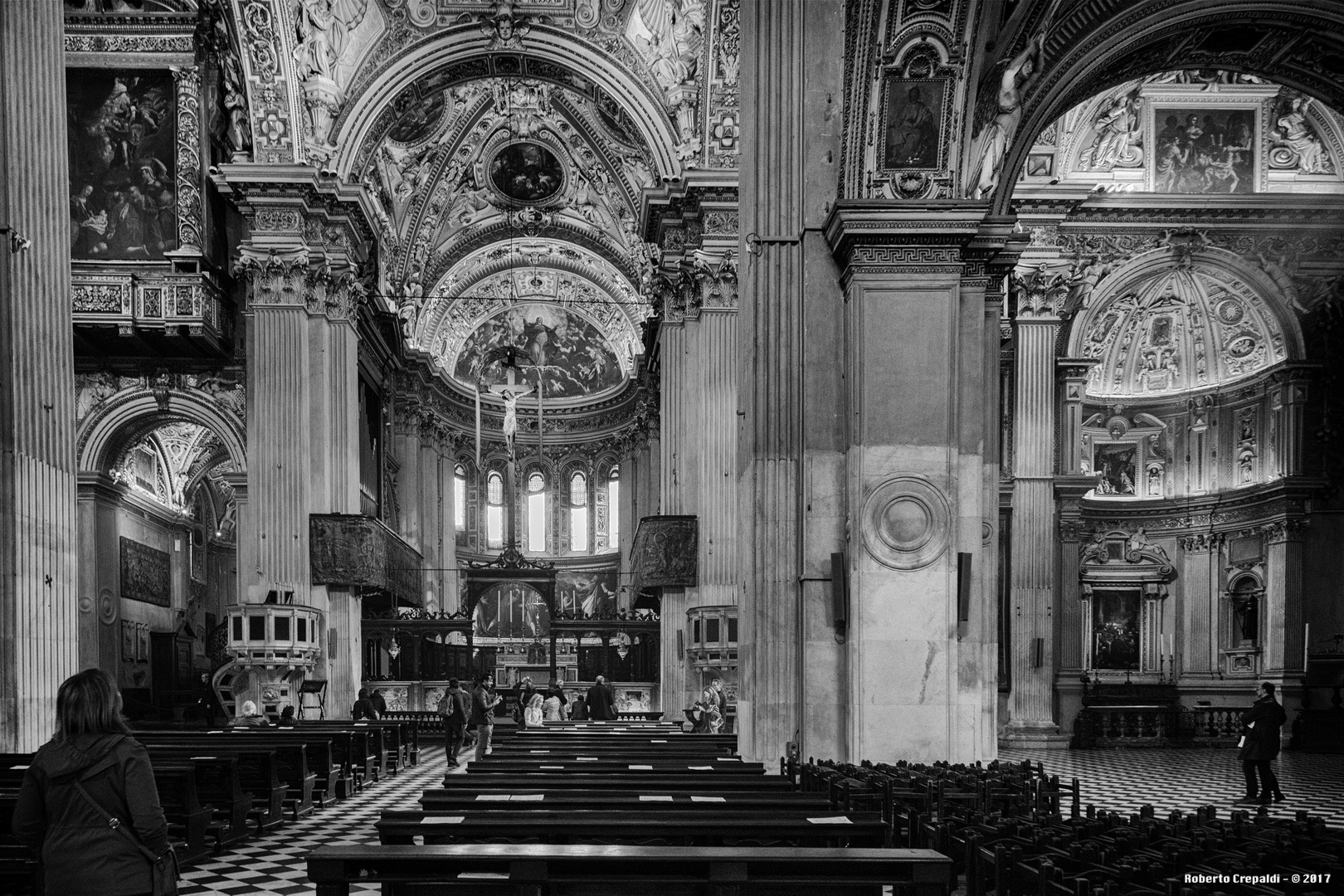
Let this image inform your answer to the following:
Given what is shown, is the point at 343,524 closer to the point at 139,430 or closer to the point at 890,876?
the point at 139,430

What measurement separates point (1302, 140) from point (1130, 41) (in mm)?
13811

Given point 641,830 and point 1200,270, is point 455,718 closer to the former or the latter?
point 641,830

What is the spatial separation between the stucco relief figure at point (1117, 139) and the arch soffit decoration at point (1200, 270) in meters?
2.07

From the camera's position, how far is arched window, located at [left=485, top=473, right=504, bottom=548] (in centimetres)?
4425

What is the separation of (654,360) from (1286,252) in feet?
50.9

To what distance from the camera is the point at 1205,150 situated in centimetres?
2552

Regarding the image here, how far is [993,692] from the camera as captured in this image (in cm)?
1267

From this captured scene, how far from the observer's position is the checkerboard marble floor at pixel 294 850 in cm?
898

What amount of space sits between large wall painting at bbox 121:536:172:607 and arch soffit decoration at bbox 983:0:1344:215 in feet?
74.2

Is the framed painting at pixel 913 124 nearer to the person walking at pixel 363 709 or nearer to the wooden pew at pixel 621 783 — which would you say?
the wooden pew at pixel 621 783

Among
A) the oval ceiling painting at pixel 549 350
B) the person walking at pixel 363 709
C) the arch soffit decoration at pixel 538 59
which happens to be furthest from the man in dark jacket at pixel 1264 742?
the oval ceiling painting at pixel 549 350

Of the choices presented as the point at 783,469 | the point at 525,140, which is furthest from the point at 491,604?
the point at 783,469

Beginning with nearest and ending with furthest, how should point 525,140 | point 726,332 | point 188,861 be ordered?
point 188,861
point 726,332
point 525,140

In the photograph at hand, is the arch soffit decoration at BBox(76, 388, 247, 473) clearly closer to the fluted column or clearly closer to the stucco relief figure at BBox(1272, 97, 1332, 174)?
the fluted column
